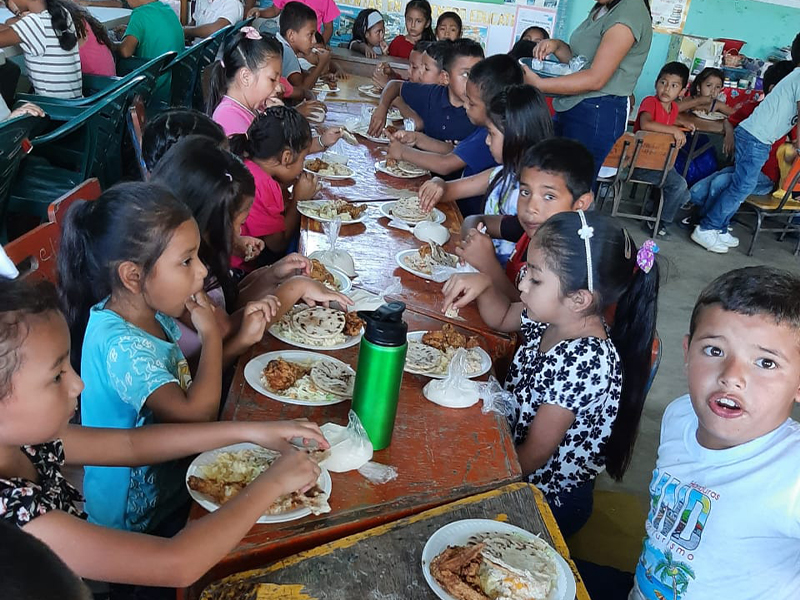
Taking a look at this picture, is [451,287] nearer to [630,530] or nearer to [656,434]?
[630,530]

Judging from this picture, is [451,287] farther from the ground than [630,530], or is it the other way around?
[451,287]

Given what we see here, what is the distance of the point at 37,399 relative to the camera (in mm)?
928

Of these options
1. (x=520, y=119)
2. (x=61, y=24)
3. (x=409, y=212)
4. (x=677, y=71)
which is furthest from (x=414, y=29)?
(x=409, y=212)

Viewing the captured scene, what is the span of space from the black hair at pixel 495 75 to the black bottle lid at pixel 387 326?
6.98ft

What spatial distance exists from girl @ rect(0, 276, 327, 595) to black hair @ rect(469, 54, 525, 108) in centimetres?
235

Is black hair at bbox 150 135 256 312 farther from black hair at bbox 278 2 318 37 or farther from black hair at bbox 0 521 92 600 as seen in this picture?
black hair at bbox 278 2 318 37

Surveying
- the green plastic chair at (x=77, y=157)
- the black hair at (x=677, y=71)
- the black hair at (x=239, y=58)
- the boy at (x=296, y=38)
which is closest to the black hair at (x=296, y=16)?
the boy at (x=296, y=38)

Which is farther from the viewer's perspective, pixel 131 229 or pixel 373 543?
pixel 131 229

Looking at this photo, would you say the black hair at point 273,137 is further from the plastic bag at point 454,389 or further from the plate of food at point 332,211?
the plastic bag at point 454,389

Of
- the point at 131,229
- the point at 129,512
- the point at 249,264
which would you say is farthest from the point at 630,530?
the point at 249,264

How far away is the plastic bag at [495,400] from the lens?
145 centimetres

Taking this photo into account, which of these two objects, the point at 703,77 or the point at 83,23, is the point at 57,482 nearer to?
the point at 83,23

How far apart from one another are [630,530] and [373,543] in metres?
1.09

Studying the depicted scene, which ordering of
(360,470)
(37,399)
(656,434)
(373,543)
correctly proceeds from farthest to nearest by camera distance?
(656,434) < (360,470) < (373,543) < (37,399)
